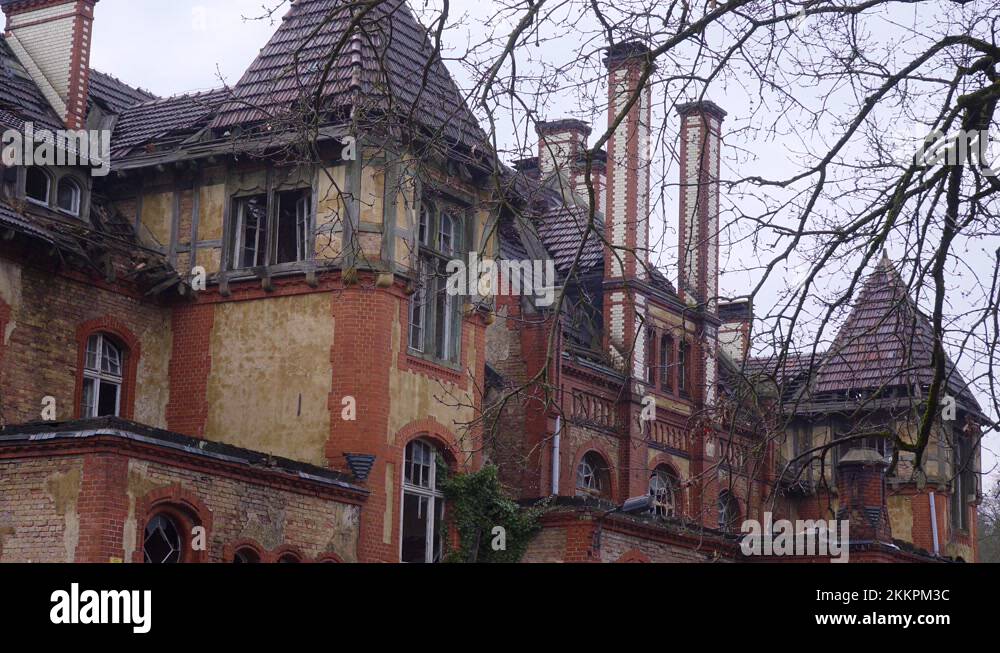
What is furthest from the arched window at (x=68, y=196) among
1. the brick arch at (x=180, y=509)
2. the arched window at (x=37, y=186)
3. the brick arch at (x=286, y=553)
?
the brick arch at (x=286, y=553)

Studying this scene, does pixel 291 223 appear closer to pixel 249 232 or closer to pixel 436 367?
pixel 249 232

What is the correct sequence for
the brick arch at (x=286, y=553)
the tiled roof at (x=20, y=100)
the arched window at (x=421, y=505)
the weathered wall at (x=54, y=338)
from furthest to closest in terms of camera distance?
1. the arched window at (x=421, y=505)
2. the tiled roof at (x=20, y=100)
3. the weathered wall at (x=54, y=338)
4. the brick arch at (x=286, y=553)

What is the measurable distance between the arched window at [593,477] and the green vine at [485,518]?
5851 millimetres

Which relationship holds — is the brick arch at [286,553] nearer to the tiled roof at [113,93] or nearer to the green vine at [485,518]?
the green vine at [485,518]

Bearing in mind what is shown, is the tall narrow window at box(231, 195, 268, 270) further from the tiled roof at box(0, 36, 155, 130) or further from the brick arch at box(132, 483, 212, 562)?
the brick arch at box(132, 483, 212, 562)

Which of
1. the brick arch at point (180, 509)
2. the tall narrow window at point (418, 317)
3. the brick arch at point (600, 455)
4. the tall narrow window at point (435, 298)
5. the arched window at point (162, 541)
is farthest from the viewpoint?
the brick arch at point (600, 455)

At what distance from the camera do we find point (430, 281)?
25.5 metres

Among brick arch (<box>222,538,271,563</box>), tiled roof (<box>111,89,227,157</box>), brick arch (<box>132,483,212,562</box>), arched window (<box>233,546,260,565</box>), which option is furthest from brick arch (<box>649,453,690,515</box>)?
brick arch (<box>132,483,212,562</box>)

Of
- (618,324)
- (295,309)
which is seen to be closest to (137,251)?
(295,309)

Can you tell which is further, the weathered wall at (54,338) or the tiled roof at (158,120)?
the tiled roof at (158,120)

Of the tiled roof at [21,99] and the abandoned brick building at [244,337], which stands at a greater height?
the tiled roof at [21,99]

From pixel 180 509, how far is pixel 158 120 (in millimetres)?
9885

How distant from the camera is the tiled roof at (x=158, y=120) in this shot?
83.7ft

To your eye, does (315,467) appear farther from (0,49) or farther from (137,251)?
(0,49)
